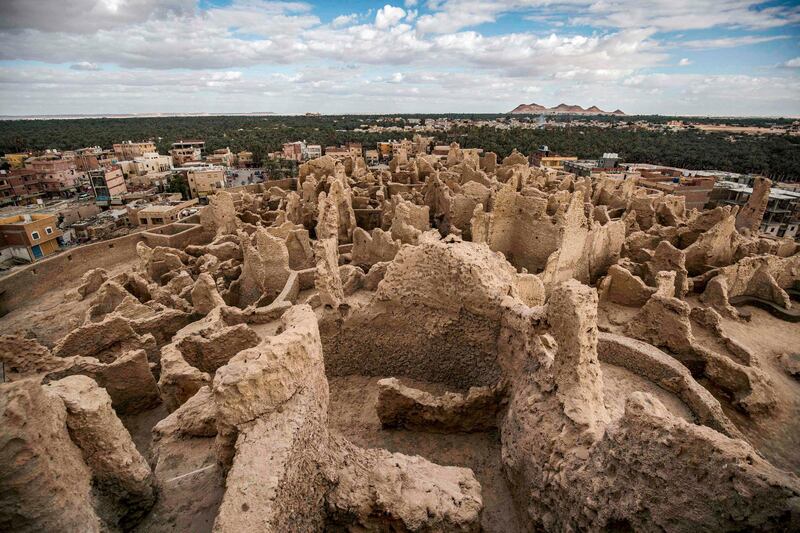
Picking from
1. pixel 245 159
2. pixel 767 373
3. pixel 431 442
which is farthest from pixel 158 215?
pixel 245 159

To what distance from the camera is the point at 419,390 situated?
860cm

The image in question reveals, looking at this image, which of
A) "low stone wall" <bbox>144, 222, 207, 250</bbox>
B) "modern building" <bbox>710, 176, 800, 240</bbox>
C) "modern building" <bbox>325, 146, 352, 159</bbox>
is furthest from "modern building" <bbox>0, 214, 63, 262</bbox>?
"modern building" <bbox>710, 176, 800, 240</bbox>

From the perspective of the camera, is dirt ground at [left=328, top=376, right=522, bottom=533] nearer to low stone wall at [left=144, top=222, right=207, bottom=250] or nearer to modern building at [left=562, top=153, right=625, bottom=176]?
low stone wall at [left=144, top=222, right=207, bottom=250]

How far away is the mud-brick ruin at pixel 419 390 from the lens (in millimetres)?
4484

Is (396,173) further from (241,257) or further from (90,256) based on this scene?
(90,256)

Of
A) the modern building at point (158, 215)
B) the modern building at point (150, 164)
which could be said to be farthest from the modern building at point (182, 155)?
the modern building at point (158, 215)

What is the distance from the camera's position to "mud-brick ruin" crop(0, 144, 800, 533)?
4484 mm

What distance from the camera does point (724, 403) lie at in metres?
10.9

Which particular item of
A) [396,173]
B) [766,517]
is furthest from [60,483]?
[396,173]

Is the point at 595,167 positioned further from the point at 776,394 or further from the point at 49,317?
the point at 49,317

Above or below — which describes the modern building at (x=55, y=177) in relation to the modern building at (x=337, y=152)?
below

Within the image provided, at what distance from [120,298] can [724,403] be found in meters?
18.9

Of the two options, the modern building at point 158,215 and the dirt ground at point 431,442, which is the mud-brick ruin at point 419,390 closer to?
the dirt ground at point 431,442

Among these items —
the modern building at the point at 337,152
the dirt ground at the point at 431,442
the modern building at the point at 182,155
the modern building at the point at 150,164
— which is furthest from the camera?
the modern building at the point at 182,155
